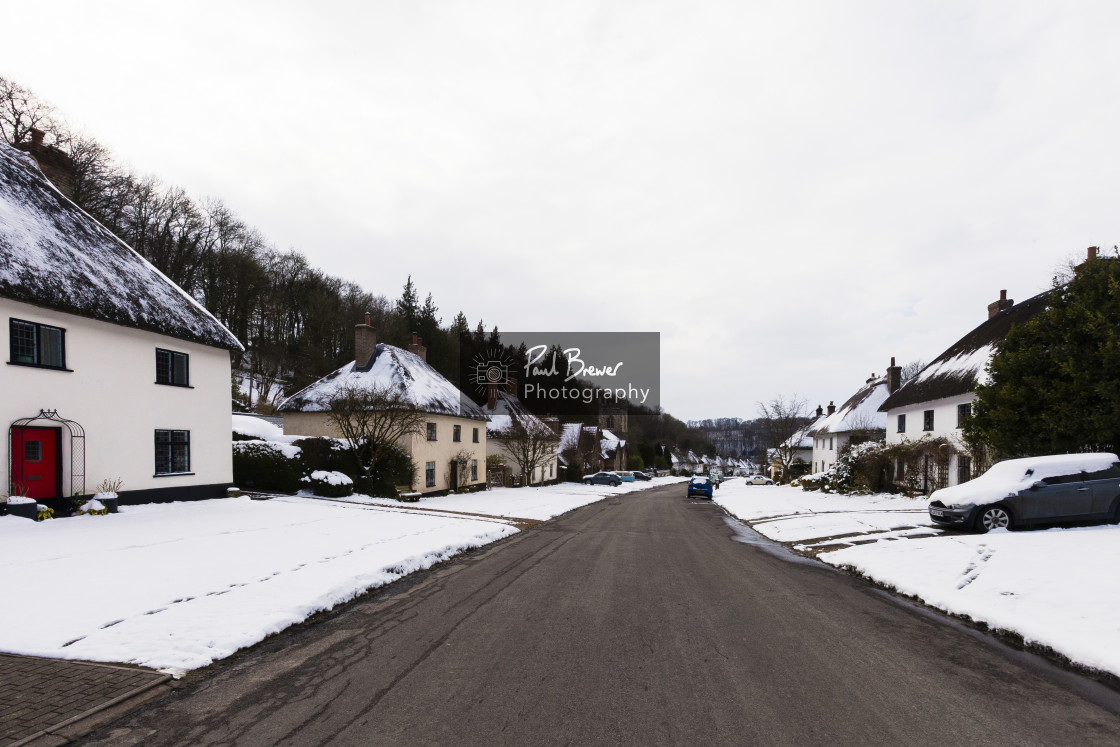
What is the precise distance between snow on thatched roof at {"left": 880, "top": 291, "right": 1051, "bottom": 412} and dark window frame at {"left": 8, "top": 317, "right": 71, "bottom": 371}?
30226mm

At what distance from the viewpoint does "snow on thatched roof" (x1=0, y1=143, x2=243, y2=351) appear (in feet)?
48.9

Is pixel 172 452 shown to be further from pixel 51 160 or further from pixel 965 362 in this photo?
pixel 965 362

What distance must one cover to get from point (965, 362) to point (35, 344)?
112ft

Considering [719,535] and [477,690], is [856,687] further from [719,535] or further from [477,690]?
[719,535]

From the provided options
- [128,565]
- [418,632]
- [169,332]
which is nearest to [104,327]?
[169,332]

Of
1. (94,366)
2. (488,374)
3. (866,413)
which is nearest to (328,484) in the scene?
(94,366)

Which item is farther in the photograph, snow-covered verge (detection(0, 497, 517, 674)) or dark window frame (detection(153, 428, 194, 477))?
dark window frame (detection(153, 428, 194, 477))

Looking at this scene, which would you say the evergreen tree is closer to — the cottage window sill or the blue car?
the blue car

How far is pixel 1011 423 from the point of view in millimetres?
16531

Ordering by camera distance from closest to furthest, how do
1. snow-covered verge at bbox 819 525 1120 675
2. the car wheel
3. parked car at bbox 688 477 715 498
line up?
1. snow-covered verge at bbox 819 525 1120 675
2. the car wheel
3. parked car at bbox 688 477 715 498

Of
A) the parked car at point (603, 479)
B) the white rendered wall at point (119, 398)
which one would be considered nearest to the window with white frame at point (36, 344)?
the white rendered wall at point (119, 398)

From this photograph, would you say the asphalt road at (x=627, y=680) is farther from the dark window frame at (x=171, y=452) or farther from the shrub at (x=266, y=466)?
the shrub at (x=266, y=466)

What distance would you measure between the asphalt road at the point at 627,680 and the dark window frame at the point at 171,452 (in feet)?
45.1

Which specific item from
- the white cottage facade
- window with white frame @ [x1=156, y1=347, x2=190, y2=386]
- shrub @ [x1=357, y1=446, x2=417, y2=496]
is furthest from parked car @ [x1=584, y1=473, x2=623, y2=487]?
window with white frame @ [x1=156, y1=347, x2=190, y2=386]
